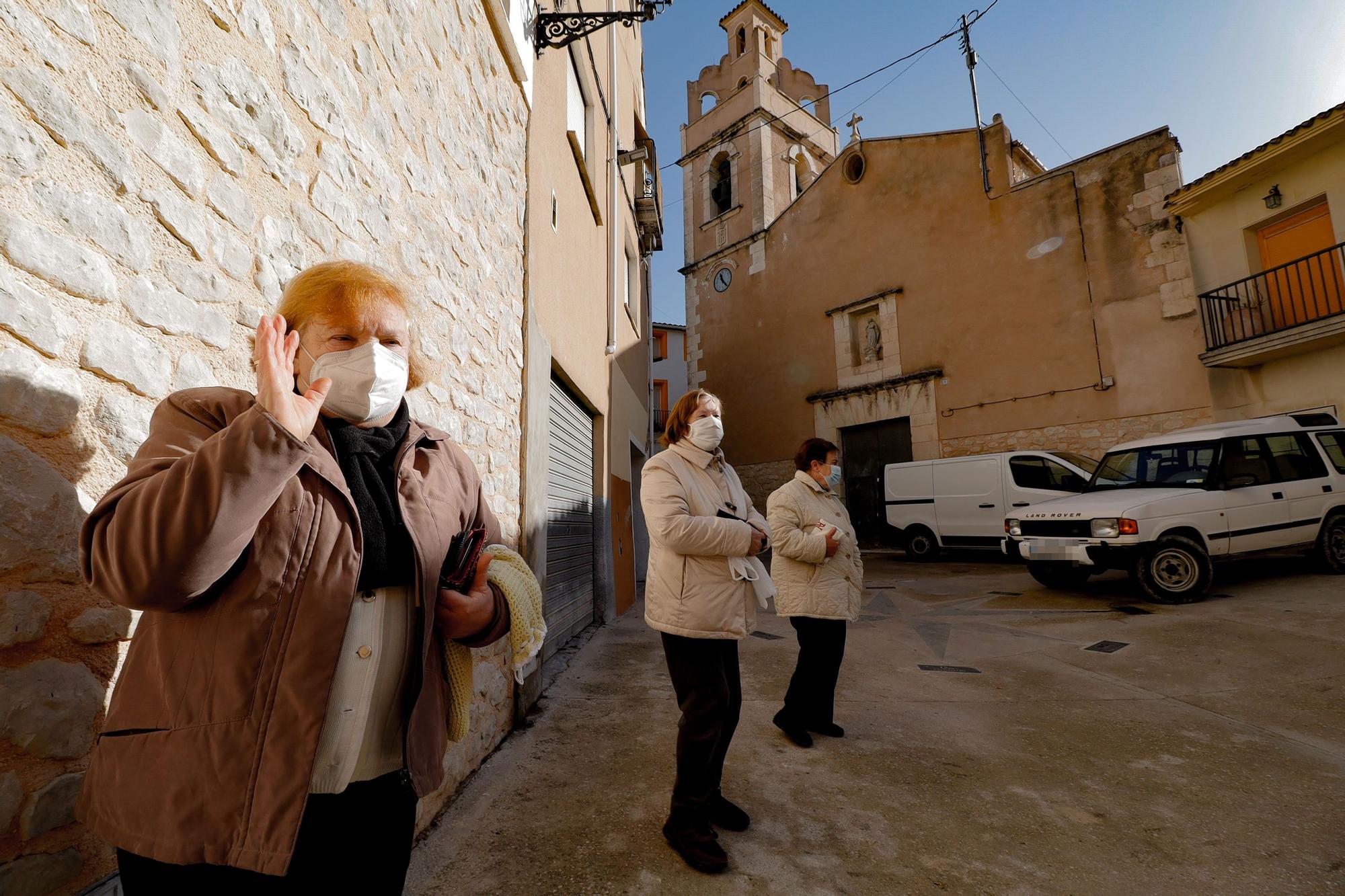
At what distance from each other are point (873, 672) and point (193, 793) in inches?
176

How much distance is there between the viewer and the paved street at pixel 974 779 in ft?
6.84

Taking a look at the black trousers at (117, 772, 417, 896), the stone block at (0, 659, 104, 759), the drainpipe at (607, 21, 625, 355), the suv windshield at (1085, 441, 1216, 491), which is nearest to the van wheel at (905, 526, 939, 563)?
the suv windshield at (1085, 441, 1216, 491)

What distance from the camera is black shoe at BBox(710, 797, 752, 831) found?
2.36m

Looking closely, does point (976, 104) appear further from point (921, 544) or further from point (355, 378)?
point (355, 378)

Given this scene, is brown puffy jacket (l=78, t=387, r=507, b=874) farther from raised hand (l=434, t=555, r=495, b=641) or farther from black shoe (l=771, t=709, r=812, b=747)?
black shoe (l=771, t=709, r=812, b=747)

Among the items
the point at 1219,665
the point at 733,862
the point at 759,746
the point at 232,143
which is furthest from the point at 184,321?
the point at 1219,665

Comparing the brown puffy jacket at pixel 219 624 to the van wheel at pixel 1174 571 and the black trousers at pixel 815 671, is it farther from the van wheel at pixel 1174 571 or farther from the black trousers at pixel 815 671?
the van wheel at pixel 1174 571

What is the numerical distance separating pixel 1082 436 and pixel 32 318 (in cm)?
1355

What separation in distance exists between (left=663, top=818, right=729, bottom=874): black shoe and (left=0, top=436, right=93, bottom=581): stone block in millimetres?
1923

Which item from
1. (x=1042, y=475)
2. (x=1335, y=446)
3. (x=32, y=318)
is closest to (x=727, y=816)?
(x=32, y=318)

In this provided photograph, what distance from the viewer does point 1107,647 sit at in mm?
4898

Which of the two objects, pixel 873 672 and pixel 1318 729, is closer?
pixel 1318 729

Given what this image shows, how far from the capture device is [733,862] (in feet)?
7.08

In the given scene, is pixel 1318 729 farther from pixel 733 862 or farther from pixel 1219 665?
pixel 733 862
